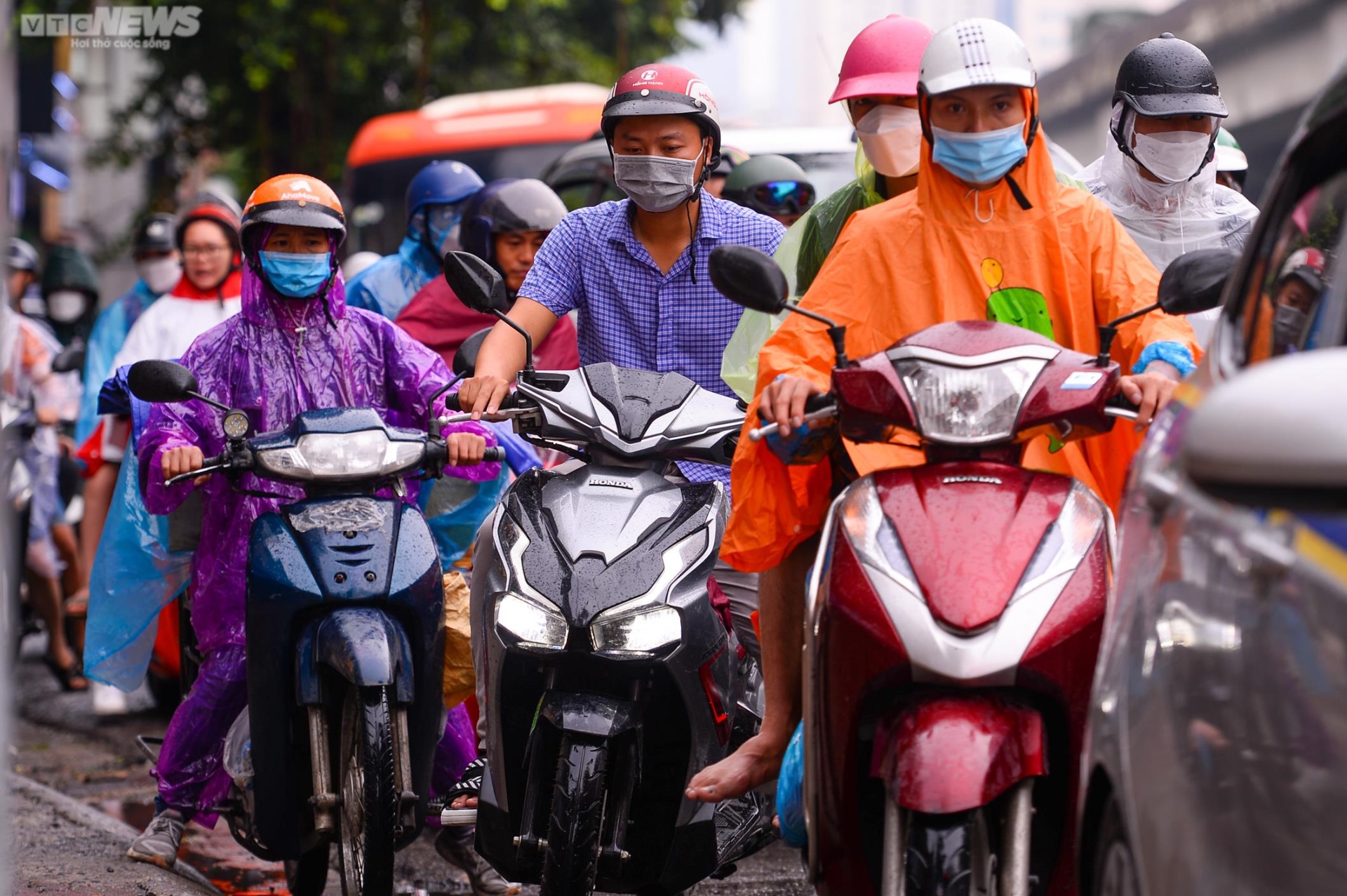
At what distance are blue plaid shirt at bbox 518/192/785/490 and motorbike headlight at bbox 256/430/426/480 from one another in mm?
624

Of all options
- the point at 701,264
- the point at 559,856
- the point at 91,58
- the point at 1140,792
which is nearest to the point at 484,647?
the point at 559,856

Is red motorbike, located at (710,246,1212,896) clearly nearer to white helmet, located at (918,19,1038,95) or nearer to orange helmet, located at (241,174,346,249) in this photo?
white helmet, located at (918,19,1038,95)

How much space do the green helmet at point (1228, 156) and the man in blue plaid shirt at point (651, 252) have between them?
2154mm

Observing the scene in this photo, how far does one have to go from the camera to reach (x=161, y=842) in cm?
552

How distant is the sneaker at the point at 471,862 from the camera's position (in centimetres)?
553

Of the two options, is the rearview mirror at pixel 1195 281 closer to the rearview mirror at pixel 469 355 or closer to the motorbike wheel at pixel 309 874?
the rearview mirror at pixel 469 355

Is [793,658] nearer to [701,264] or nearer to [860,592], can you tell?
[860,592]

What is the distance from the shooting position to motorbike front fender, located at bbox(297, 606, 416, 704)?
4645mm

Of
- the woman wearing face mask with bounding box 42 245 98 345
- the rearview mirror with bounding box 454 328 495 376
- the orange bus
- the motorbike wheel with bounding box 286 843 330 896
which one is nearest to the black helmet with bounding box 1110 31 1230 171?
the rearview mirror with bounding box 454 328 495 376

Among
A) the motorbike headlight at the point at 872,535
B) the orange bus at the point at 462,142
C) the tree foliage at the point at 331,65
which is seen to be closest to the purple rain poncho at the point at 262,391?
the motorbike headlight at the point at 872,535

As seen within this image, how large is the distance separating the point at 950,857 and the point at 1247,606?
0.87 m

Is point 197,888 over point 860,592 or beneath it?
beneath

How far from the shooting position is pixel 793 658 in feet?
13.6

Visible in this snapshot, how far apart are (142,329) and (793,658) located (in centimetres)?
461
